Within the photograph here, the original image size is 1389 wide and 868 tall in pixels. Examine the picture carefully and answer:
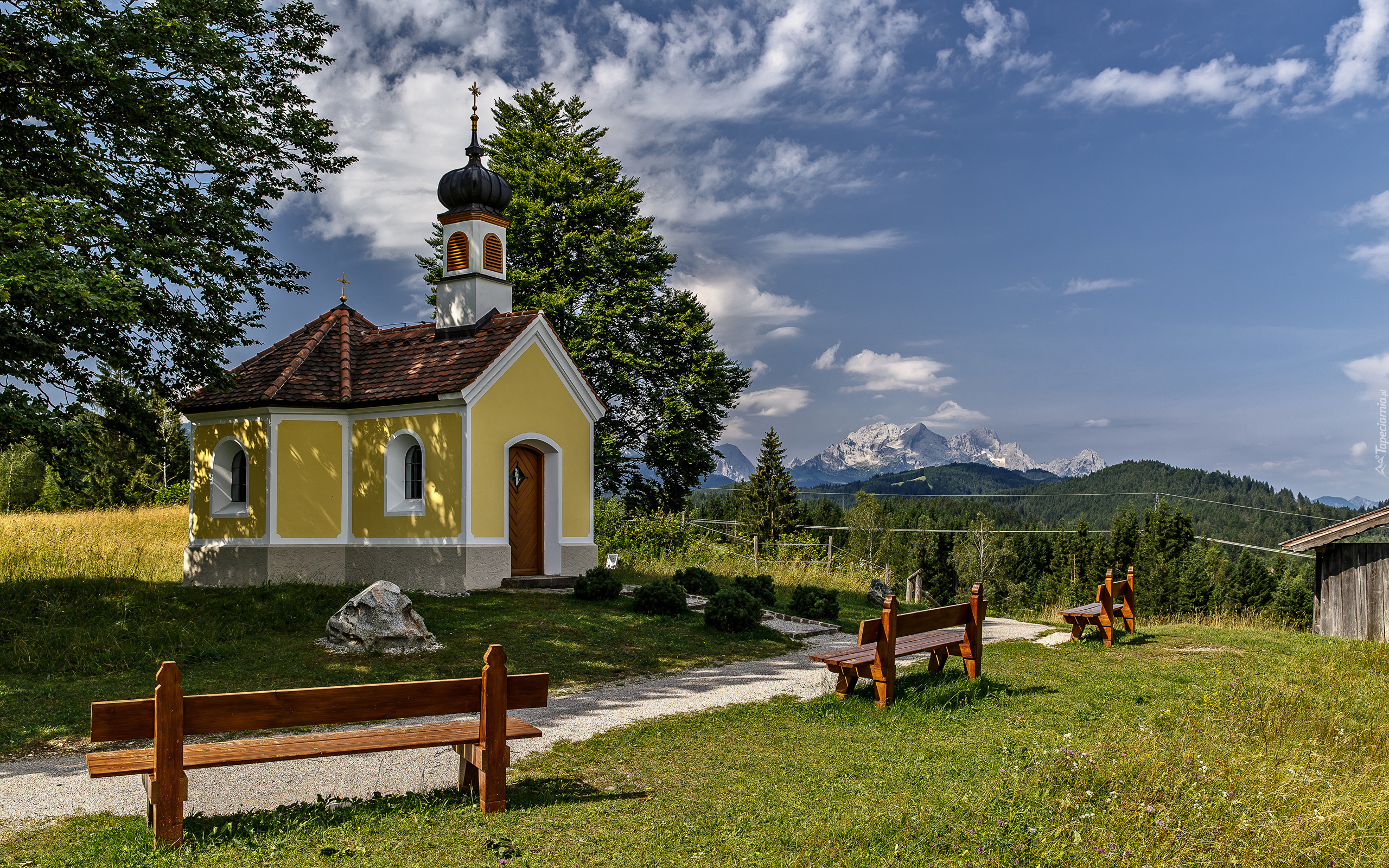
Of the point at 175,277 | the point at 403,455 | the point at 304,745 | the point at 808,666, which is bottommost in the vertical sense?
the point at 808,666

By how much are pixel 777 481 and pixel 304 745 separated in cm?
4994

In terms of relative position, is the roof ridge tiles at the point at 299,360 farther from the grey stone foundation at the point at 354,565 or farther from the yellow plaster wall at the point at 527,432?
the yellow plaster wall at the point at 527,432

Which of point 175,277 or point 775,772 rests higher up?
point 175,277

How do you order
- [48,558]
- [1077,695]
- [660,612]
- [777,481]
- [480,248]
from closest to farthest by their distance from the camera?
[1077,695]
[660,612]
[48,558]
[480,248]
[777,481]

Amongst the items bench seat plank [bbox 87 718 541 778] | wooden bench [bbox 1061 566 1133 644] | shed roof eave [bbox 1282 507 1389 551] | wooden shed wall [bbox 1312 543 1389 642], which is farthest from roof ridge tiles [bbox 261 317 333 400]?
wooden shed wall [bbox 1312 543 1389 642]

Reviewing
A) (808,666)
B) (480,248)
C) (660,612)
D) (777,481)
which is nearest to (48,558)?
(480,248)

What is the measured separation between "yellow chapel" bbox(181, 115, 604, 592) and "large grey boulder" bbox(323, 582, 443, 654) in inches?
187

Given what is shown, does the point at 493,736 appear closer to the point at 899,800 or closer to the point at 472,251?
the point at 899,800

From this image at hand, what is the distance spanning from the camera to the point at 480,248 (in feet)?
62.7

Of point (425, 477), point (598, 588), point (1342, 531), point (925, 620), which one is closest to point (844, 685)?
point (925, 620)

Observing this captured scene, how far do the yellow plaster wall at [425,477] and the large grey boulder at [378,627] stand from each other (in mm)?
4901

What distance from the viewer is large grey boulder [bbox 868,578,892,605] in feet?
65.6

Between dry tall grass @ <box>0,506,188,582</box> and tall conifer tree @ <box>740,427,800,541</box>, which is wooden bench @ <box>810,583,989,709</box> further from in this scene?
tall conifer tree @ <box>740,427,800,541</box>

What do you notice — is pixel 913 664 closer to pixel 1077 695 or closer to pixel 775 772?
pixel 1077 695
